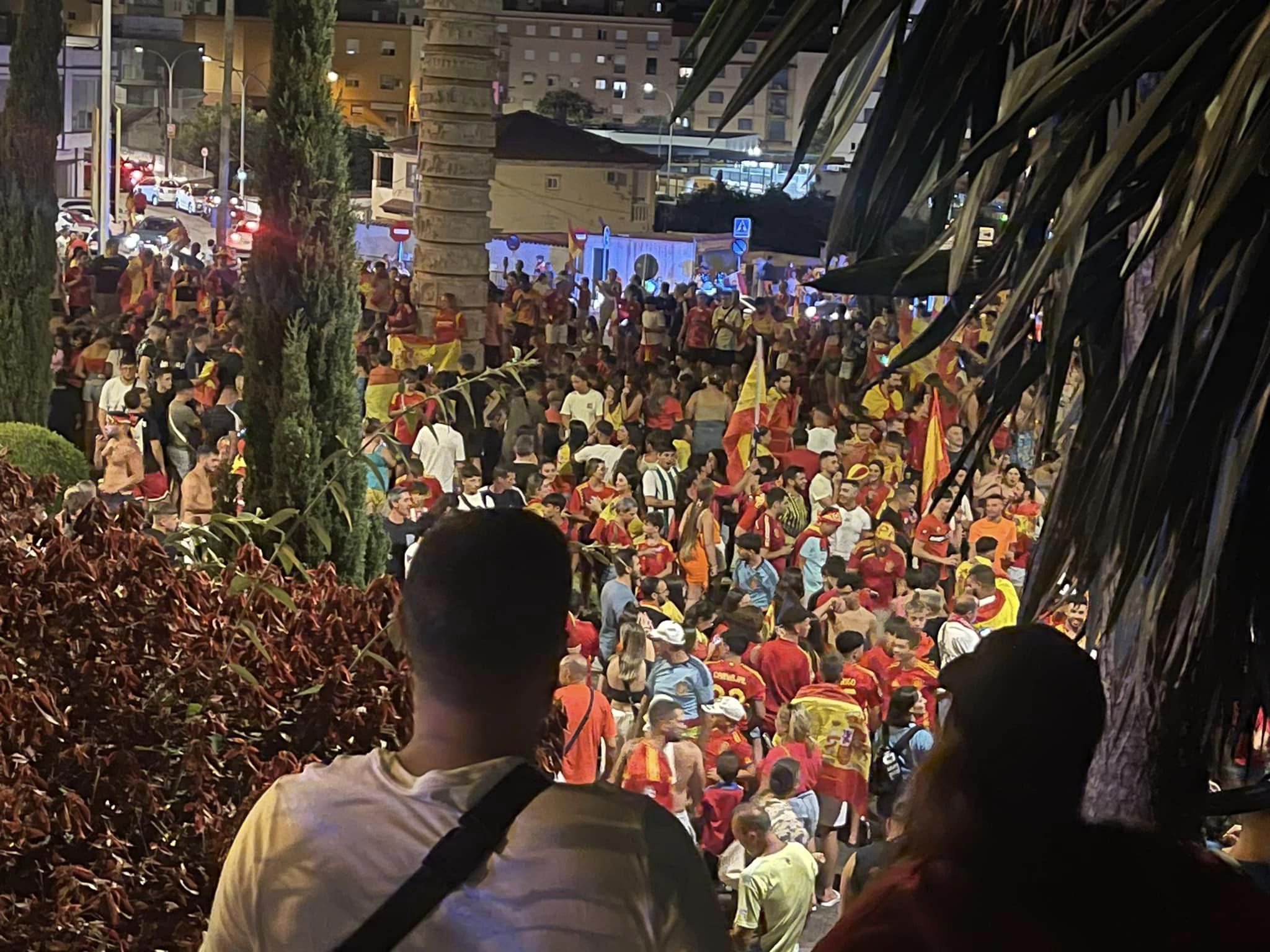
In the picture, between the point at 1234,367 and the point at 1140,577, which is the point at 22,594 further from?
the point at 1234,367

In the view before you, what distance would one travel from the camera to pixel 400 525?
898 centimetres

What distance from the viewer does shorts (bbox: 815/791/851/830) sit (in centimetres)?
659

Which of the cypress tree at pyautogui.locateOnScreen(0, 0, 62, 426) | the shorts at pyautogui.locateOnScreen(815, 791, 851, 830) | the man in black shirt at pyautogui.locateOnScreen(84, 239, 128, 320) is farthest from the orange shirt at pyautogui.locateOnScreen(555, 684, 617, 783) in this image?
the man in black shirt at pyautogui.locateOnScreen(84, 239, 128, 320)

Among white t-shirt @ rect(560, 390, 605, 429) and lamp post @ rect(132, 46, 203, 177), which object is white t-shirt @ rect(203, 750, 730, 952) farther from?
lamp post @ rect(132, 46, 203, 177)

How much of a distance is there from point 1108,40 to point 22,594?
8.03 feet

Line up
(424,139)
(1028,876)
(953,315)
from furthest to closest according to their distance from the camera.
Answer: (424,139)
(953,315)
(1028,876)

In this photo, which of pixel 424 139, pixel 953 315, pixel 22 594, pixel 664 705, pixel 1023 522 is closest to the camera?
pixel 953 315

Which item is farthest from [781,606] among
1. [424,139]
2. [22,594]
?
[424,139]

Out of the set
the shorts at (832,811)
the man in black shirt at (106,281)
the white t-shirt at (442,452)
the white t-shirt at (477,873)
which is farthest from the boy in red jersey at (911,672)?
the man in black shirt at (106,281)

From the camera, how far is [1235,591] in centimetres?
190

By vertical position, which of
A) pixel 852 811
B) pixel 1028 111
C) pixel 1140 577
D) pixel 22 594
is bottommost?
pixel 852 811

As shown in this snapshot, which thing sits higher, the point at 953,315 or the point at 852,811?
the point at 953,315

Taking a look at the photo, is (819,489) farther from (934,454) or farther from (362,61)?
(362,61)

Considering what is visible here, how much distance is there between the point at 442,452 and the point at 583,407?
246 cm
